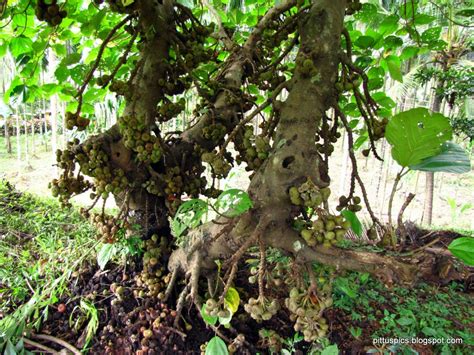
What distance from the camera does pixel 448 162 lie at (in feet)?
2.77

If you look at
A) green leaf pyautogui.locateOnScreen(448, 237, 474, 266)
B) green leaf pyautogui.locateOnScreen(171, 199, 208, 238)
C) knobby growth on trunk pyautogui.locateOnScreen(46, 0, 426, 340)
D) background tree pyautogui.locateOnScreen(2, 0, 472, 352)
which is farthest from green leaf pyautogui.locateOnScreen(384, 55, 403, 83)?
green leaf pyautogui.locateOnScreen(171, 199, 208, 238)

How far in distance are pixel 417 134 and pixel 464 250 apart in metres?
0.29

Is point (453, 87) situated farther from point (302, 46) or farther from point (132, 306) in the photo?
point (132, 306)

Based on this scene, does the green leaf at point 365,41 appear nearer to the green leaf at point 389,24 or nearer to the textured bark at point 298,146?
the green leaf at point 389,24

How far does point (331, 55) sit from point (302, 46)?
95 millimetres

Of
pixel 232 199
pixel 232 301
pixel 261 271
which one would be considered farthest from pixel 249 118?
pixel 232 301

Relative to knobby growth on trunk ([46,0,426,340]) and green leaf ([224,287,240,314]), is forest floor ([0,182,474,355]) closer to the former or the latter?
knobby growth on trunk ([46,0,426,340])

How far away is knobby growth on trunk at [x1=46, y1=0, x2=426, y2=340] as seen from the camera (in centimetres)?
89

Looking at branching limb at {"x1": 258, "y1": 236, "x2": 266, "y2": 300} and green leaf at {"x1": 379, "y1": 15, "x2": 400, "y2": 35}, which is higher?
green leaf at {"x1": 379, "y1": 15, "x2": 400, "y2": 35}

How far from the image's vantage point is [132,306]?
4.46 feet

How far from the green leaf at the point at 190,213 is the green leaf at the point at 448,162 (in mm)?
A: 573

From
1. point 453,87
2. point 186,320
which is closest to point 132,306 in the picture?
point 186,320

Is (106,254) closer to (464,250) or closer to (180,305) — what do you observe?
(180,305)

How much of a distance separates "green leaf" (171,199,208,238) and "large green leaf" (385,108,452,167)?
0.53 meters
